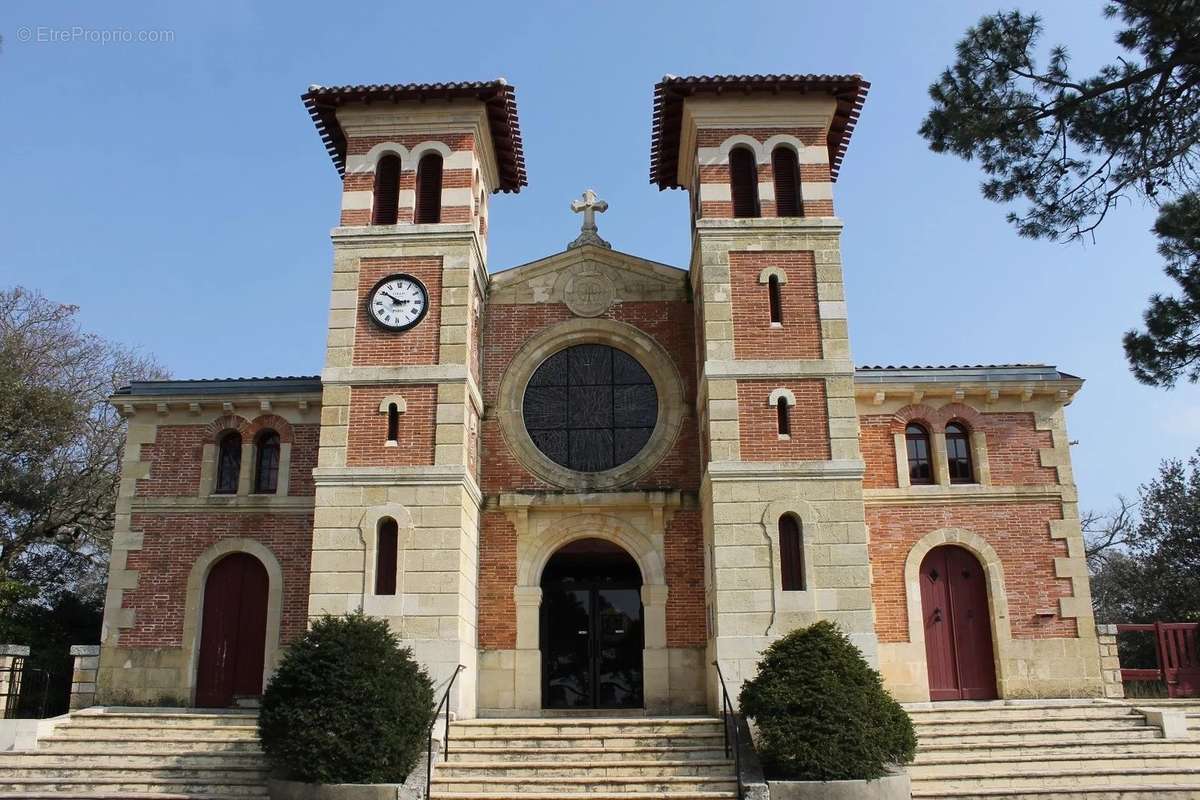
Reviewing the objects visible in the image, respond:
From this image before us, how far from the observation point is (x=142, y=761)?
15102 mm

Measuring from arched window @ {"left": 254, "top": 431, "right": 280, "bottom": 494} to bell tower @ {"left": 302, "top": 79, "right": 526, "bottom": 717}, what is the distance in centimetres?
281

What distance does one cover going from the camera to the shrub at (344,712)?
13086 millimetres

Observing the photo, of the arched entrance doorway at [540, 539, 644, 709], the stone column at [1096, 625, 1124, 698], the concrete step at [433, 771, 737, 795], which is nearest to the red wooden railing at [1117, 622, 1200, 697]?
the stone column at [1096, 625, 1124, 698]

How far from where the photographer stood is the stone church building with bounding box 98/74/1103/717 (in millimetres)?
16953

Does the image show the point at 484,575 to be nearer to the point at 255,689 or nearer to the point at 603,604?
the point at 603,604

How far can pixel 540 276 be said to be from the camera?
2038 centimetres

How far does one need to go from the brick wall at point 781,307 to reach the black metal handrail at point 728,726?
512 cm

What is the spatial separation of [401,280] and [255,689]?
290 inches

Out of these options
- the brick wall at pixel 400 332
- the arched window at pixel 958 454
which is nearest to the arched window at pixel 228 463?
the brick wall at pixel 400 332

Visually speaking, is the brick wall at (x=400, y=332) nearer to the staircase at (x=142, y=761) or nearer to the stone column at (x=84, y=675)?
the staircase at (x=142, y=761)

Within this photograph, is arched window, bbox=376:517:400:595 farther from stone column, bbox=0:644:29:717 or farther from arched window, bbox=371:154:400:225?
stone column, bbox=0:644:29:717

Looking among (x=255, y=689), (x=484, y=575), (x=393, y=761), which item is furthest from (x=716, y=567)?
(x=255, y=689)

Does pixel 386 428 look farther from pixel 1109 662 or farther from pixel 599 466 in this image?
pixel 1109 662

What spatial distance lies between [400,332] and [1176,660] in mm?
14257
